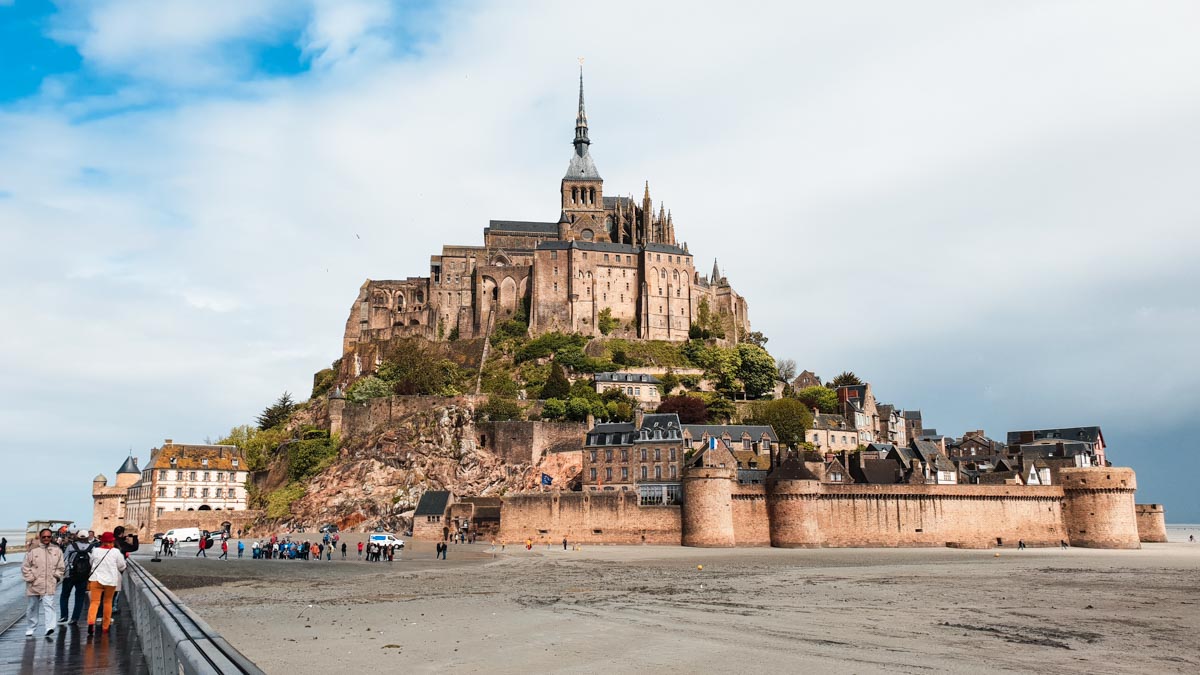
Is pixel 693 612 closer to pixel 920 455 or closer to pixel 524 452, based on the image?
pixel 524 452

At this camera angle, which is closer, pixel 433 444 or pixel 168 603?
pixel 168 603

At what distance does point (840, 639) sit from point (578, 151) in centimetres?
9782

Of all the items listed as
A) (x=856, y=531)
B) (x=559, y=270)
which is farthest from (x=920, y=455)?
(x=559, y=270)

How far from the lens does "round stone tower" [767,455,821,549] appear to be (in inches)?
1914

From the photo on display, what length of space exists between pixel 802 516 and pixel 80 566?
134 ft

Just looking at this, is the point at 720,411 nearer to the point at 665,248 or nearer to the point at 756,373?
the point at 756,373

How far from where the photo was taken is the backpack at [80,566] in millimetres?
12898

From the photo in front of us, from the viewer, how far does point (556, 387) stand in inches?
2872

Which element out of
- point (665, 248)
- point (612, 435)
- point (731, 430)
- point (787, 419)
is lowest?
point (612, 435)

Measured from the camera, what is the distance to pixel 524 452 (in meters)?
62.0

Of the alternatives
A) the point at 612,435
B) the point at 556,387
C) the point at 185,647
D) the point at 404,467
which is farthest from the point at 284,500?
the point at 185,647

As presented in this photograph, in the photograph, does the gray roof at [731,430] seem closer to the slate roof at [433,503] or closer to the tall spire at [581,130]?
the slate roof at [433,503]

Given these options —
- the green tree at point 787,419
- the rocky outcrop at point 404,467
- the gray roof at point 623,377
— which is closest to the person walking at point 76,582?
the rocky outcrop at point 404,467

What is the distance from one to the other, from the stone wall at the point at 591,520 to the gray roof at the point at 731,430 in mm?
11872
